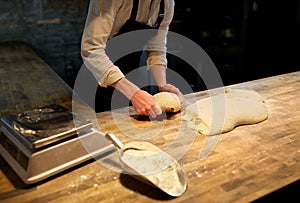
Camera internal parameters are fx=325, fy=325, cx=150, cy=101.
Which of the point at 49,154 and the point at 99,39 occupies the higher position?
the point at 99,39

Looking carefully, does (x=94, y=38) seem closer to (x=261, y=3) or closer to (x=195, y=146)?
(x=195, y=146)

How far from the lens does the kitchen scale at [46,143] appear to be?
2.64ft

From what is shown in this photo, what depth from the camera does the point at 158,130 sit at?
111 centimetres

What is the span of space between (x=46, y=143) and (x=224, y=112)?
650 mm

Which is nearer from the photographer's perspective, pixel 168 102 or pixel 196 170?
pixel 196 170

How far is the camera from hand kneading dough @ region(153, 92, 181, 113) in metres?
1.21

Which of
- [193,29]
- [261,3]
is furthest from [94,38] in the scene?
[261,3]

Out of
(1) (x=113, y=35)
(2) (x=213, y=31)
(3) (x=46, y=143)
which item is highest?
(1) (x=113, y=35)

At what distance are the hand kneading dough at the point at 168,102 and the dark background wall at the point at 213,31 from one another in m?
Answer: 1.46

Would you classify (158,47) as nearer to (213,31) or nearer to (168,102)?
(168,102)

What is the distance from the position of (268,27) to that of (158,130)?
2.29 meters

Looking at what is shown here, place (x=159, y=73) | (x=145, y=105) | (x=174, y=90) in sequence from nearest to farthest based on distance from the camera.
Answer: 1. (x=145, y=105)
2. (x=174, y=90)
3. (x=159, y=73)

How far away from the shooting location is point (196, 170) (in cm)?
88

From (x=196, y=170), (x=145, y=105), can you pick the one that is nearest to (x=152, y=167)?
(x=196, y=170)
